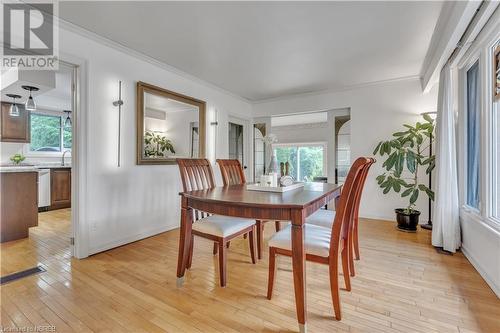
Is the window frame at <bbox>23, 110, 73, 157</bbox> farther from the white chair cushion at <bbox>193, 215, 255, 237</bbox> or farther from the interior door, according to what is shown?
the white chair cushion at <bbox>193, 215, 255, 237</bbox>

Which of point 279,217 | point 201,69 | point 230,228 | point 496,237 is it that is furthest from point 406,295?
→ point 201,69

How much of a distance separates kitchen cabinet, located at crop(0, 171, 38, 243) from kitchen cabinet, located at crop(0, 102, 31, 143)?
73.9 inches

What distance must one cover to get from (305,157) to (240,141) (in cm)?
441

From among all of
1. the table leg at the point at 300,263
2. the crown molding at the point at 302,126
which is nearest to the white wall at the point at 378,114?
the table leg at the point at 300,263

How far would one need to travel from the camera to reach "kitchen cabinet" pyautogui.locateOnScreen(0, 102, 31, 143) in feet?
13.7

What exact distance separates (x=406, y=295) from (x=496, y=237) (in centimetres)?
84

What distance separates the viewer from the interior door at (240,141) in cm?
492

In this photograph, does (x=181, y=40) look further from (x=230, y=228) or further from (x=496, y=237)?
(x=496, y=237)

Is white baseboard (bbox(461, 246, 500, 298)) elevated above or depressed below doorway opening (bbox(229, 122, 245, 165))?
below

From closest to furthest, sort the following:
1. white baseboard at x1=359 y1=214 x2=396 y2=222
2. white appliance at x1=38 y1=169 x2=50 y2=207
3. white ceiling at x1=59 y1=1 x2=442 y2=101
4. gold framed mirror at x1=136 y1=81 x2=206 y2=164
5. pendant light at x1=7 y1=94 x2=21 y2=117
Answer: white ceiling at x1=59 y1=1 x2=442 y2=101, gold framed mirror at x1=136 y1=81 x2=206 y2=164, white baseboard at x1=359 y1=214 x2=396 y2=222, pendant light at x1=7 y1=94 x2=21 y2=117, white appliance at x1=38 y1=169 x2=50 y2=207

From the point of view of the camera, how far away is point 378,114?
404 cm

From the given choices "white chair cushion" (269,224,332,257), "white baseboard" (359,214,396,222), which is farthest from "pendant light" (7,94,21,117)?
"white baseboard" (359,214,396,222)

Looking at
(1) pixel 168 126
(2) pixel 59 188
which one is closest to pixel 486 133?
(1) pixel 168 126

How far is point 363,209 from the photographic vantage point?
417 centimetres
